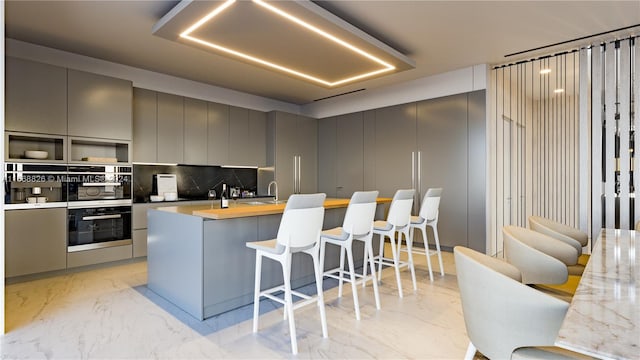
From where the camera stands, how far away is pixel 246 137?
5957mm

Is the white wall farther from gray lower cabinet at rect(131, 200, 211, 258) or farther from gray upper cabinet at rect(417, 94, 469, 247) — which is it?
gray lower cabinet at rect(131, 200, 211, 258)

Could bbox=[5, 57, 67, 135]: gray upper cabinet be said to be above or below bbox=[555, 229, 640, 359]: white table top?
above

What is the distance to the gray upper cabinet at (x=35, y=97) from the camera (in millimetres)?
3467

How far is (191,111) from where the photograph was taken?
17.0 ft

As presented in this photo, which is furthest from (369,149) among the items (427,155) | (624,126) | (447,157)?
(624,126)

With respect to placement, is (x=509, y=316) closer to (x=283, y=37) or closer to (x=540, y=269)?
(x=540, y=269)

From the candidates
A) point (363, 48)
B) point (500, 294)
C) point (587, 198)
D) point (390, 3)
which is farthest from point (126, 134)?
point (587, 198)

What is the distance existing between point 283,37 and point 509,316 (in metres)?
2.77

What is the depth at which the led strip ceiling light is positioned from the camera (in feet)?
8.46

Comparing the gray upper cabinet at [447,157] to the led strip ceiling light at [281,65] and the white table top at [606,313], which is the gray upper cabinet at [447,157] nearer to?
the led strip ceiling light at [281,65]

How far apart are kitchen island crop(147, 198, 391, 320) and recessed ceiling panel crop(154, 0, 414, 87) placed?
5.12 ft

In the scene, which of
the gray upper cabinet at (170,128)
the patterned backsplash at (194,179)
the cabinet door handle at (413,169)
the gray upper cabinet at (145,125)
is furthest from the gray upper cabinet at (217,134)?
the cabinet door handle at (413,169)

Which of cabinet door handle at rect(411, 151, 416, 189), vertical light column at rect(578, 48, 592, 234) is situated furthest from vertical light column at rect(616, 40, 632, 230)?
cabinet door handle at rect(411, 151, 416, 189)

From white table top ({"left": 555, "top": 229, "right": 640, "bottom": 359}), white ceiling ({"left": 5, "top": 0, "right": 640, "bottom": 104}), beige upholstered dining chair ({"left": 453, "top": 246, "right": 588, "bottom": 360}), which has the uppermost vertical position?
white ceiling ({"left": 5, "top": 0, "right": 640, "bottom": 104})
